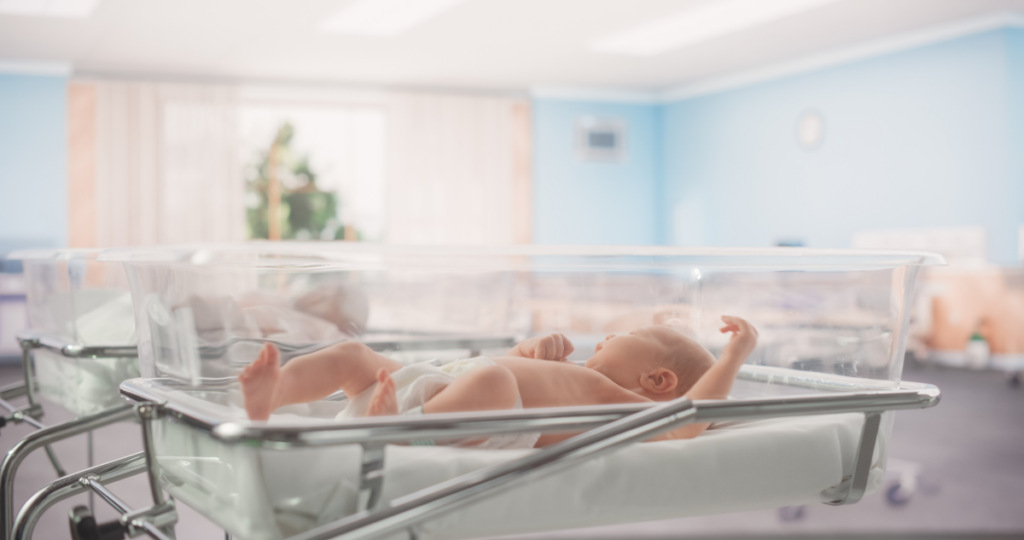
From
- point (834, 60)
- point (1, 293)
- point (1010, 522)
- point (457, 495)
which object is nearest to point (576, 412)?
point (457, 495)

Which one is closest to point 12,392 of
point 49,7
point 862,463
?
point 862,463

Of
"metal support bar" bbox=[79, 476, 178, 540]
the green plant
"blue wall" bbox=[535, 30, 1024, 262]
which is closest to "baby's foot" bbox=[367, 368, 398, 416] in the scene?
"metal support bar" bbox=[79, 476, 178, 540]

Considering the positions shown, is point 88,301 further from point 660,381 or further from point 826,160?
point 826,160

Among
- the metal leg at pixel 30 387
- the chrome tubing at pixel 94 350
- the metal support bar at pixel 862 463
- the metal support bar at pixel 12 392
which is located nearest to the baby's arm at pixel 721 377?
the metal support bar at pixel 862 463

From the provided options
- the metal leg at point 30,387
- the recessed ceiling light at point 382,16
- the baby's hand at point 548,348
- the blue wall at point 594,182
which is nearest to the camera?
the baby's hand at point 548,348

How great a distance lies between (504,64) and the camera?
5996 mm

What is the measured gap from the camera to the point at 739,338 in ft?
2.57

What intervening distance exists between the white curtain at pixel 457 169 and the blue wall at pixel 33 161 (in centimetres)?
242

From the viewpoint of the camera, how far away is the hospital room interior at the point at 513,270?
0.64 meters

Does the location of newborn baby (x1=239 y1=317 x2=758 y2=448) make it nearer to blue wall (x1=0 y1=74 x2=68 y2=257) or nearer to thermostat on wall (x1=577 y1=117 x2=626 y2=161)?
Answer: blue wall (x1=0 y1=74 x2=68 y2=257)

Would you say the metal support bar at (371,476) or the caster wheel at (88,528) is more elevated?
the metal support bar at (371,476)

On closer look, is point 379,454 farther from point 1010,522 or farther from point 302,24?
point 302,24

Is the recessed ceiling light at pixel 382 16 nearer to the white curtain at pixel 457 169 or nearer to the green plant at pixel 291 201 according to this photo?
the white curtain at pixel 457 169

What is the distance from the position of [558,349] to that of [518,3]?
3.95m
